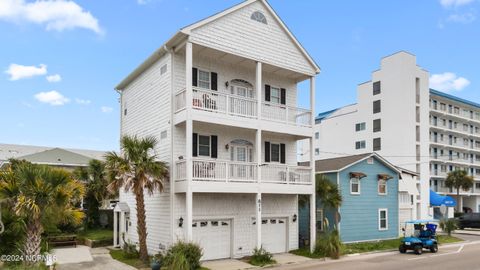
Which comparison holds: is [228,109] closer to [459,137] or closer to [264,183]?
[264,183]

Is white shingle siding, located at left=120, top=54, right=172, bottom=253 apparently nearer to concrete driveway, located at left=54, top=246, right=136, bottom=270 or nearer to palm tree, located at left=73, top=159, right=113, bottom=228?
concrete driveway, located at left=54, top=246, right=136, bottom=270

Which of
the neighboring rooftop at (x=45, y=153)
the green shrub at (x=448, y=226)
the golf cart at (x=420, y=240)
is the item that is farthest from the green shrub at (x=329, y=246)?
the neighboring rooftop at (x=45, y=153)

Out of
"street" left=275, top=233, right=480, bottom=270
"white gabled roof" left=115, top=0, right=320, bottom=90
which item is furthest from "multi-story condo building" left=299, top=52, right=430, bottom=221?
"white gabled roof" left=115, top=0, right=320, bottom=90

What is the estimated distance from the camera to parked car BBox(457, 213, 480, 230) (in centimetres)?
4747

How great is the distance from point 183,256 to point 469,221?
40744 millimetres

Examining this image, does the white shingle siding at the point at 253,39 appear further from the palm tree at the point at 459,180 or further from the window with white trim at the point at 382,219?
the palm tree at the point at 459,180

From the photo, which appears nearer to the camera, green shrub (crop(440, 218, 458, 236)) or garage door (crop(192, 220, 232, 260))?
garage door (crop(192, 220, 232, 260))

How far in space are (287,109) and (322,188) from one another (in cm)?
588

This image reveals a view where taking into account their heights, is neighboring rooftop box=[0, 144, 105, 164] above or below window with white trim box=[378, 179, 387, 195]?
above

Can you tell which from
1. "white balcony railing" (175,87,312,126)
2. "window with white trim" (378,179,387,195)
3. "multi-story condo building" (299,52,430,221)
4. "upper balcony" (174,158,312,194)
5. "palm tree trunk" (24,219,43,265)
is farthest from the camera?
"multi-story condo building" (299,52,430,221)

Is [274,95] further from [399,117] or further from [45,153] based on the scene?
[399,117]

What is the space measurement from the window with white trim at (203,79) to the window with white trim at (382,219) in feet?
53.6

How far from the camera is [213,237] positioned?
21.7 metres

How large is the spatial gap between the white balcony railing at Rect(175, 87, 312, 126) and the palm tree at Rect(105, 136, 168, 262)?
2.78 meters
